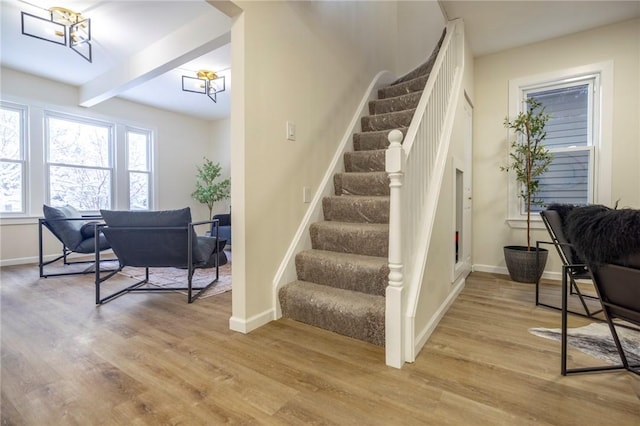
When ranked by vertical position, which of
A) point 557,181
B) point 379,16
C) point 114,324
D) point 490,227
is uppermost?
point 379,16

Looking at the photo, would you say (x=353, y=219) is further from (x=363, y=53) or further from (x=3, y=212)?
(x=3, y=212)

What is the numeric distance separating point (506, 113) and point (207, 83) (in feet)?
13.2

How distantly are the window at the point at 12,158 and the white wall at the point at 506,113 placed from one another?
636 centimetres

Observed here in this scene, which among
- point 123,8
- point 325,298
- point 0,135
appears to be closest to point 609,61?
point 325,298

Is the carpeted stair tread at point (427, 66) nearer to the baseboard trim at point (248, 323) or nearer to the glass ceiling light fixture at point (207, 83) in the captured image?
the glass ceiling light fixture at point (207, 83)

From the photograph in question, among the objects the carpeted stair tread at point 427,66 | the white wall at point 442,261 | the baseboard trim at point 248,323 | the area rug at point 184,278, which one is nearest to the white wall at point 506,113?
the carpeted stair tread at point 427,66

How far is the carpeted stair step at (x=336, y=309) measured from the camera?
5.99 feet

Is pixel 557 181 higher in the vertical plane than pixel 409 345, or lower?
higher

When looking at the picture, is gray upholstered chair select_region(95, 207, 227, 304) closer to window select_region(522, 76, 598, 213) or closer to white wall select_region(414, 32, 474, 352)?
white wall select_region(414, 32, 474, 352)

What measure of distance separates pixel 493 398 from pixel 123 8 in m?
4.20

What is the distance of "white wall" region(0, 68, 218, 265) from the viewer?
4227 millimetres

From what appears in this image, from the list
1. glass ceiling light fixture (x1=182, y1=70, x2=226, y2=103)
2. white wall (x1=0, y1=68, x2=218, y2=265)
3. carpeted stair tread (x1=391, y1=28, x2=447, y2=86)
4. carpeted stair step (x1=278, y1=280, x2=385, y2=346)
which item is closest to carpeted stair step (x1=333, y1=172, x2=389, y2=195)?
carpeted stair step (x1=278, y1=280, x2=385, y2=346)

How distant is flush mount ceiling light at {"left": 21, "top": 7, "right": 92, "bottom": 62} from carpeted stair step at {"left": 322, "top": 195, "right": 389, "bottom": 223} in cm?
276

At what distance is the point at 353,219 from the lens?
263cm
